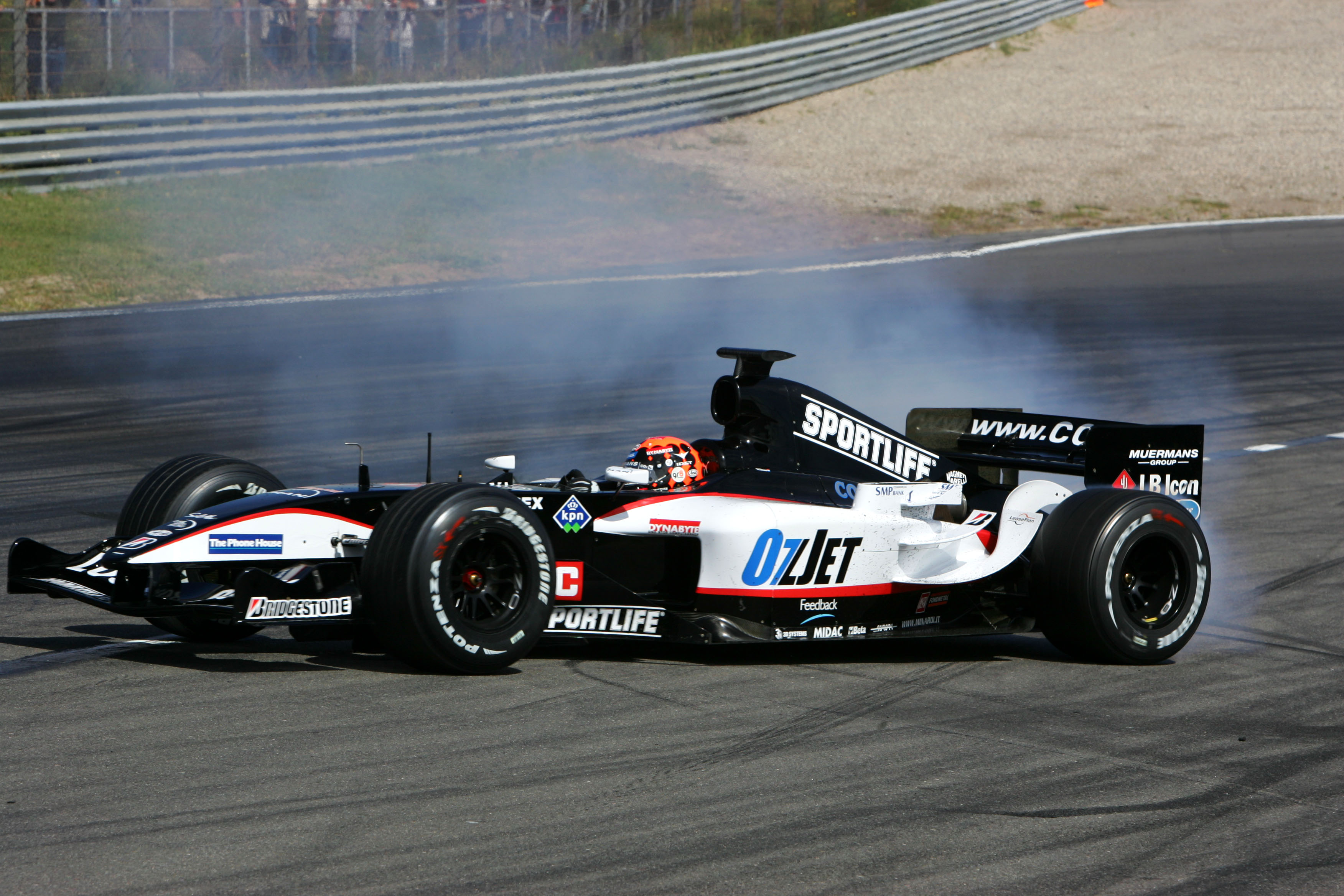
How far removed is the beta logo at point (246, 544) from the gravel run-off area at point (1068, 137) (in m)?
18.3

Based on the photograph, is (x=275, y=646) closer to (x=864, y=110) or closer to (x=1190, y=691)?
(x=1190, y=691)

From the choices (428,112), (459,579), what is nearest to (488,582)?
(459,579)

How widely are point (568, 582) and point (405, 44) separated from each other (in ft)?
66.1

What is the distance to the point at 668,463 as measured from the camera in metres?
7.05

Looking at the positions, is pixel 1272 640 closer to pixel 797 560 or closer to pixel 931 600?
pixel 931 600

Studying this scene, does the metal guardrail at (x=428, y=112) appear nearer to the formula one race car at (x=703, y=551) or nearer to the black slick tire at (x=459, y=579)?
the formula one race car at (x=703, y=551)

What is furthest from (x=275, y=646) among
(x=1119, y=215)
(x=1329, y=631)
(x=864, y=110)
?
(x=864, y=110)

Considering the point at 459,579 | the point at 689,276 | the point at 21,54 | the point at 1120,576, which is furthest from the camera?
the point at 21,54

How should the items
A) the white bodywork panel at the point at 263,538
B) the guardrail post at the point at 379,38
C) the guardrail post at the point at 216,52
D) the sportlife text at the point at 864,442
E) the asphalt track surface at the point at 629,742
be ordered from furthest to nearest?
the guardrail post at the point at 379,38
the guardrail post at the point at 216,52
the sportlife text at the point at 864,442
the white bodywork panel at the point at 263,538
the asphalt track surface at the point at 629,742

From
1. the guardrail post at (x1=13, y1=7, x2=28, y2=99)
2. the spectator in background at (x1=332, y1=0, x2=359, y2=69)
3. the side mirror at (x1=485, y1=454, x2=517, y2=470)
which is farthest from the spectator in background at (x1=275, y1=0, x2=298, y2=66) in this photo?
the side mirror at (x1=485, y1=454, x2=517, y2=470)

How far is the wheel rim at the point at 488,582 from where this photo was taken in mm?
6215

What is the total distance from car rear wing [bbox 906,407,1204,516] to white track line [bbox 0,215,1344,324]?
9915mm

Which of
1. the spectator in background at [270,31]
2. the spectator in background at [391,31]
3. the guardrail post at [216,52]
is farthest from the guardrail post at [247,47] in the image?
the spectator in background at [391,31]

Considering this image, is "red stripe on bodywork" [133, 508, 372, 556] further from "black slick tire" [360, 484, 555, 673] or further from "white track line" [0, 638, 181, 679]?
"white track line" [0, 638, 181, 679]
